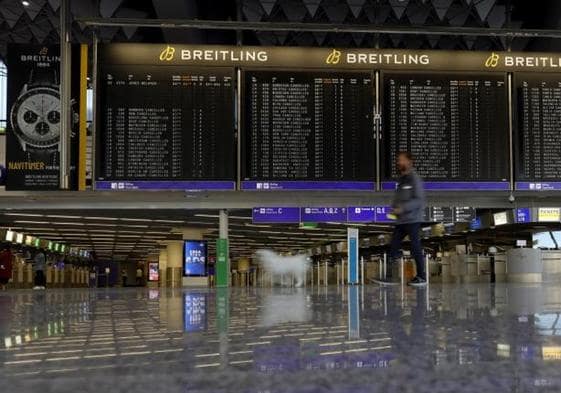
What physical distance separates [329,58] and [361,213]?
12.4 feet

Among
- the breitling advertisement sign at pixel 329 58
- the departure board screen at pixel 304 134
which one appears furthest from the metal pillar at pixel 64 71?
the departure board screen at pixel 304 134

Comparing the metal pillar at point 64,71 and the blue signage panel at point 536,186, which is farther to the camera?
the blue signage panel at point 536,186

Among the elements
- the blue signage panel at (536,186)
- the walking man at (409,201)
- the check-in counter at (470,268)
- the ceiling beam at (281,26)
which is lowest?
the check-in counter at (470,268)

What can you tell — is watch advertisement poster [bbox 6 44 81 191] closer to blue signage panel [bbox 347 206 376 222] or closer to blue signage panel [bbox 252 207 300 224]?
blue signage panel [bbox 252 207 300 224]

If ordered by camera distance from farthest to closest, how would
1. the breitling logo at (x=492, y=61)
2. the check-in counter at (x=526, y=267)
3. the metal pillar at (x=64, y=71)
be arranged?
the check-in counter at (x=526, y=267) → the breitling logo at (x=492, y=61) → the metal pillar at (x=64, y=71)

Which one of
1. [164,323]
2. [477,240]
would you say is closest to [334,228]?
[477,240]

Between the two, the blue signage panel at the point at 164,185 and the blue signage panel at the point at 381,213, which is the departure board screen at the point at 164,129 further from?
the blue signage panel at the point at 381,213

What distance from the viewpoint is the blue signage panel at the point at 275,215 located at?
47.2ft

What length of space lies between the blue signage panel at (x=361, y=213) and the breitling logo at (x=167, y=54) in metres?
5.18

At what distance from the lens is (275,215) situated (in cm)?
1448

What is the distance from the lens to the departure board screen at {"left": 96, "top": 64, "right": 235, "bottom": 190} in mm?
12109

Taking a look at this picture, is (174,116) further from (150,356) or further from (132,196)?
(150,356)

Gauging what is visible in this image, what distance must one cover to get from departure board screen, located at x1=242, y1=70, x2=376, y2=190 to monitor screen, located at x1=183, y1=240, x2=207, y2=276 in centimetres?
998

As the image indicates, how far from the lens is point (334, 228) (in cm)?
2589
